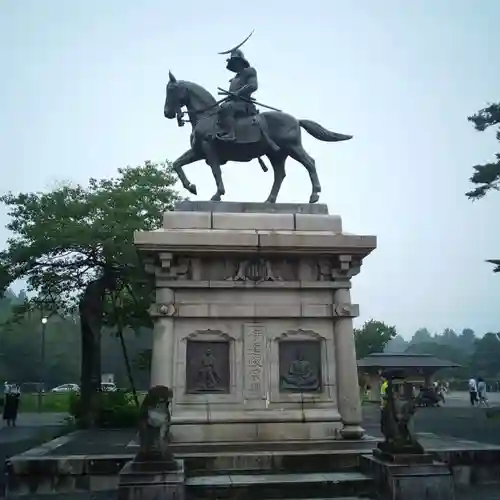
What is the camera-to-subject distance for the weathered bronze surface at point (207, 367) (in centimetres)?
1042

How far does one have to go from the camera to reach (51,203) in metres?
21.2

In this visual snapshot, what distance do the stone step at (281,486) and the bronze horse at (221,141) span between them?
5444 mm

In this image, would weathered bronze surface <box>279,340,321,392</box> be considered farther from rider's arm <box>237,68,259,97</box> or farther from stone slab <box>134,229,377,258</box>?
rider's arm <box>237,68,259,97</box>

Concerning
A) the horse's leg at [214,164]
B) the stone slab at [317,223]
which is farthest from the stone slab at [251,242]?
the horse's leg at [214,164]

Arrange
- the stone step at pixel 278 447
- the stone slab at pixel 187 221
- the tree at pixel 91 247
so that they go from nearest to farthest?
the stone step at pixel 278 447
the stone slab at pixel 187 221
the tree at pixel 91 247

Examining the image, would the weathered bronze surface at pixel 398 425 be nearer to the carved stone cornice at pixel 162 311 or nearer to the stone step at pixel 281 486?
the stone step at pixel 281 486

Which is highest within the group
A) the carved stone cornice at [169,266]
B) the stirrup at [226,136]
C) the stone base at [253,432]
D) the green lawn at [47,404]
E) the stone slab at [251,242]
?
the stirrup at [226,136]

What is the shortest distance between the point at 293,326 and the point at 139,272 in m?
10.1

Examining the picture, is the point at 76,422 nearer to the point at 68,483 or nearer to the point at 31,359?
the point at 68,483

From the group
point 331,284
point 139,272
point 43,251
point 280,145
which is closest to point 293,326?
point 331,284

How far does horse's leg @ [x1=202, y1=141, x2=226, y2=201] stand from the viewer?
12.1 metres

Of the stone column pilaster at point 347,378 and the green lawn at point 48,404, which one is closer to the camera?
the stone column pilaster at point 347,378

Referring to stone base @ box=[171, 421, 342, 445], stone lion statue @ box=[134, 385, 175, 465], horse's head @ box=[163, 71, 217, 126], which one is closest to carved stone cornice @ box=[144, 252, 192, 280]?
stone base @ box=[171, 421, 342, 445]

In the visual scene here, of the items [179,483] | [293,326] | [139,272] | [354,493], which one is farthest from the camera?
[139,272]
